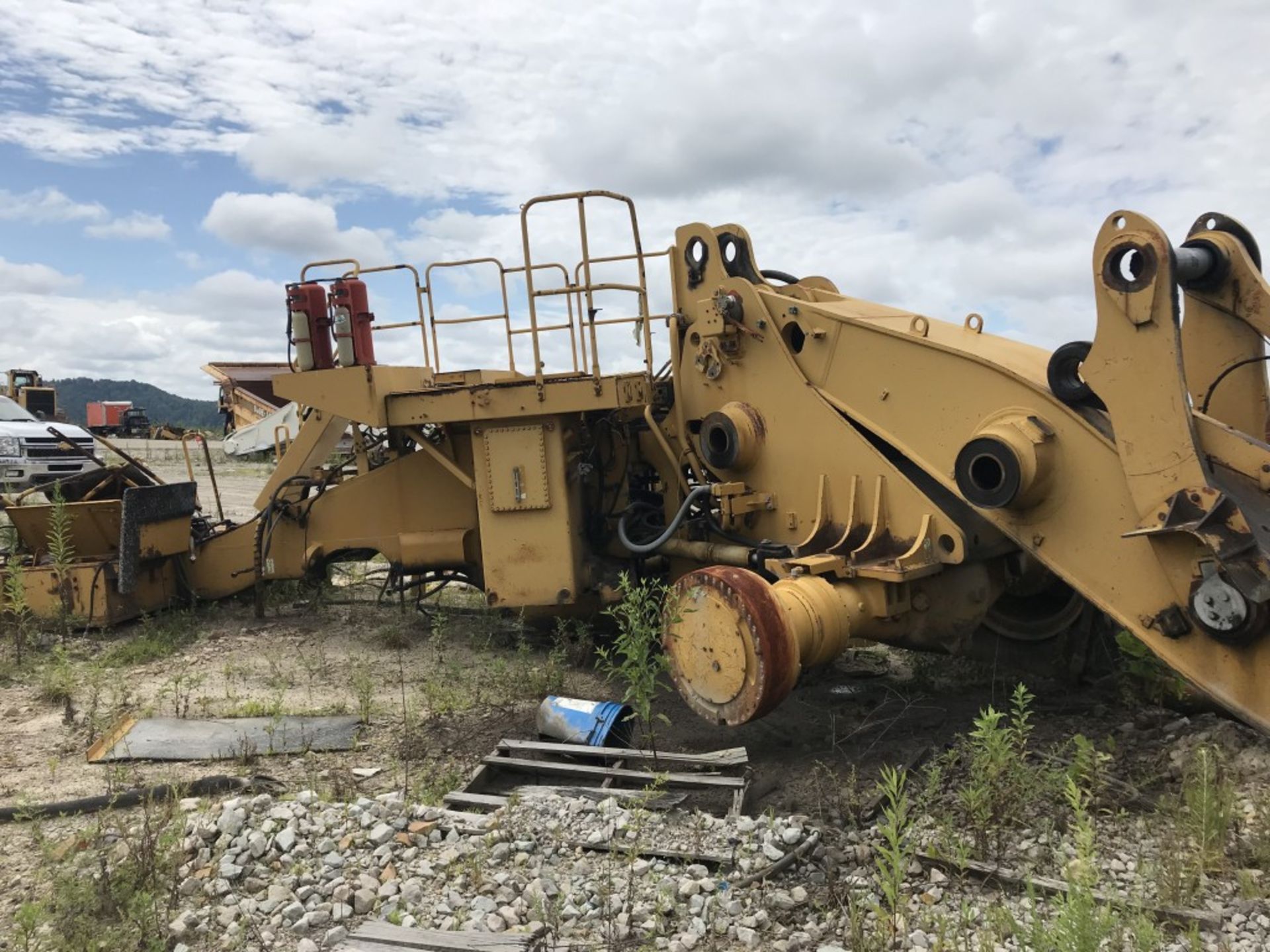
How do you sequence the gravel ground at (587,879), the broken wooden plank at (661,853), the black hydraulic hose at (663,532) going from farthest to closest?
the black hydraulic hose at (663,532)
the broken wooden plank at (661,853)
the gravel ground at (587,879)

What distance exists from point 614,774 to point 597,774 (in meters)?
0.11

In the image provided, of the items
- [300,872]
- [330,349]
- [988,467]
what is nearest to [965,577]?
[988,467]

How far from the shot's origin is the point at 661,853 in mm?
3791

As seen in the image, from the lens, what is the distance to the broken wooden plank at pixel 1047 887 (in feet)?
10.4

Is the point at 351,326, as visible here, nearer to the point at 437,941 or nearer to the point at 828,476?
the point at 828,476

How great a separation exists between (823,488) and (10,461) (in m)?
13.7

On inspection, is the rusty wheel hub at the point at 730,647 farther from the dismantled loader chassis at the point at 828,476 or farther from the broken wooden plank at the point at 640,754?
the broken wooden plank at the point at 640,754

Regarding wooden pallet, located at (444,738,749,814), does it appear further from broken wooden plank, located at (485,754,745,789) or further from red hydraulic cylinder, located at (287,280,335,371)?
red hydraulic cylinder, located at (287,280,335,371)

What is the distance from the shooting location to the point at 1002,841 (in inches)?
148

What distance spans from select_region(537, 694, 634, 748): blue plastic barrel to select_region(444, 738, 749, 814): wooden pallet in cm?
7

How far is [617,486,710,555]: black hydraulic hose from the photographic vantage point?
569cm

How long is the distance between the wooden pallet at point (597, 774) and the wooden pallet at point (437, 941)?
1051 millimetres

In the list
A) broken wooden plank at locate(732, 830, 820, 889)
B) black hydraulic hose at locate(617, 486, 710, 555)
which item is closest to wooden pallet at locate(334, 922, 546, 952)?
broken wooden plank at locate(732, 830, 820, 889)

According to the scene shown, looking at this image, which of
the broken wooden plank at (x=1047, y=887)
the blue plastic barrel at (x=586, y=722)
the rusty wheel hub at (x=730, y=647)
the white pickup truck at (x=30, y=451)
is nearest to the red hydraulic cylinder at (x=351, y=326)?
the blue plastic barrel at (x=586, y=722)
